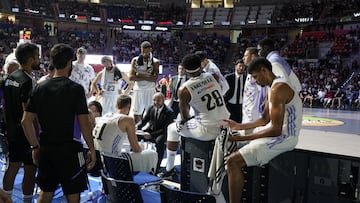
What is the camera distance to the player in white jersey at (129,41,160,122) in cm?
670

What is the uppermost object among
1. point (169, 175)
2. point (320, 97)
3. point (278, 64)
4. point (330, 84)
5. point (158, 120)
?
point (278, 64)

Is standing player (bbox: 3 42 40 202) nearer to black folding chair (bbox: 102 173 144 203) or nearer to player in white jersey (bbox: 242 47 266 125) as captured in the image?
black folding chair (bbox: 102 173 144 203)

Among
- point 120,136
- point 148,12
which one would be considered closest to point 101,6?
point 148,12

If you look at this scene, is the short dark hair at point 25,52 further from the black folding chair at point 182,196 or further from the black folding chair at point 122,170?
the black folding chair at point 182,196

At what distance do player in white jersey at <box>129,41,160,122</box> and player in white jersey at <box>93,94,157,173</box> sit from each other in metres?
2.20

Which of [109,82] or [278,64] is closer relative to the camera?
[278,64]

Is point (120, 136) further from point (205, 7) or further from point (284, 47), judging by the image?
point (205, 7)

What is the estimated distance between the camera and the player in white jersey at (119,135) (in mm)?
4359

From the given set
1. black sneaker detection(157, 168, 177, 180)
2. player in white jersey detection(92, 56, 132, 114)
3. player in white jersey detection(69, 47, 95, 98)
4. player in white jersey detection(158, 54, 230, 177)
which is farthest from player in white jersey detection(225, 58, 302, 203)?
player in white jersey detection(69, 47, 95, 98)

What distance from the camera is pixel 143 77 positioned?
265 inches

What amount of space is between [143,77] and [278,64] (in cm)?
288

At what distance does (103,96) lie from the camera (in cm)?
786

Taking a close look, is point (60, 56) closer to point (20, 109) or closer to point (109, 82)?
point (20, 109)

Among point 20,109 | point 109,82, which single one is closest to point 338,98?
point 109,82
